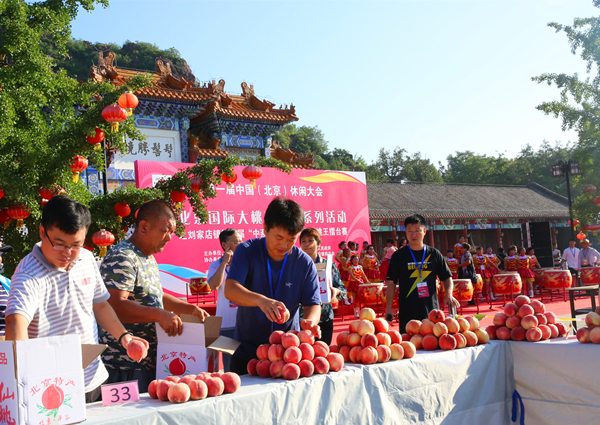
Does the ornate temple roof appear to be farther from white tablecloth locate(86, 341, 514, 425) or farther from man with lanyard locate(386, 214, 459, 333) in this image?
white tablecloth locate(86, 341, 514, 425)

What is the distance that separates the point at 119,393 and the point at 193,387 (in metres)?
0.28

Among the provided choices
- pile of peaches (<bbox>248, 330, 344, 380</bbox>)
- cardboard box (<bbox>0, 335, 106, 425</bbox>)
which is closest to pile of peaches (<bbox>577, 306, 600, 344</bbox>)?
pile of peaches (<bbox>248, 330, 344, 380</bbox>)

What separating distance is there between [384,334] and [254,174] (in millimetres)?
7293

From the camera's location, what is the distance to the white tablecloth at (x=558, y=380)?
8.20 ft

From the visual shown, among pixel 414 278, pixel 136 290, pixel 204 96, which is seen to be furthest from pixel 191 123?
pixel 136 290

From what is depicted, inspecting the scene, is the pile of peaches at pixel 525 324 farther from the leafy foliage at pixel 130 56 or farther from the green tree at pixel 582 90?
the leafy foliage at pixel 130 56

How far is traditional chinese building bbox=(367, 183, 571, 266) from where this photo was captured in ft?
59.6

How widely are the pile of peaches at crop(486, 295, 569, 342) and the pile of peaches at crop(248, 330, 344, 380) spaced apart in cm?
121

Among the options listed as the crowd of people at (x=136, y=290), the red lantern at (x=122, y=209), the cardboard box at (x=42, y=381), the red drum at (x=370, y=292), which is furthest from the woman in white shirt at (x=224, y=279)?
the red drum at (x=370, y=292)

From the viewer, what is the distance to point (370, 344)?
7.77ft

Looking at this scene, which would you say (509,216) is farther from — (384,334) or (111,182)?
(384,334)

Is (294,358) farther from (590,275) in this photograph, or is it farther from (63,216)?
(590,275)

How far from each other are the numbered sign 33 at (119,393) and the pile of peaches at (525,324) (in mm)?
2043

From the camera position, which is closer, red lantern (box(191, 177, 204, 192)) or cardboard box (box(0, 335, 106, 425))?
cardboard box (box(0, 335, 106, 425))
